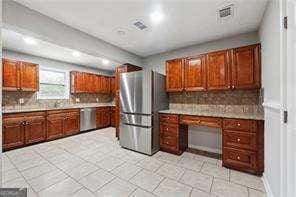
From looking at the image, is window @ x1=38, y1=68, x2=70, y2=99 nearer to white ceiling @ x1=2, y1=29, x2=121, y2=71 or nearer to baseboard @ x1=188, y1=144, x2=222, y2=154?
white ceiling @ x1=2, y1=29, x2=121, y2=71

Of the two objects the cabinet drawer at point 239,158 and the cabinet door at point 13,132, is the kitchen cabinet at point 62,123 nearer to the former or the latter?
the cabinet door at point 13,132

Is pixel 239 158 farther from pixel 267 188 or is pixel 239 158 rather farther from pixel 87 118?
pixel 87 118

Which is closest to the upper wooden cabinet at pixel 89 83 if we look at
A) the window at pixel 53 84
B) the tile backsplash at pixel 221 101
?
the window at pixel 53 84

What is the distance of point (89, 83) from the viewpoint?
226 inches

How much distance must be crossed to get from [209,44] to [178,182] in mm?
2895

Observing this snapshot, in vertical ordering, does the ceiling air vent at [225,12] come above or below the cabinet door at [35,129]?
above

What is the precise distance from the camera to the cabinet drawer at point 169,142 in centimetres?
316

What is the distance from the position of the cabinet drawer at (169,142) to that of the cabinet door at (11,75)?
393 cm

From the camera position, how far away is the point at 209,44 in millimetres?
3379

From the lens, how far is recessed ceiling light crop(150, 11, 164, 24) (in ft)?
7.49

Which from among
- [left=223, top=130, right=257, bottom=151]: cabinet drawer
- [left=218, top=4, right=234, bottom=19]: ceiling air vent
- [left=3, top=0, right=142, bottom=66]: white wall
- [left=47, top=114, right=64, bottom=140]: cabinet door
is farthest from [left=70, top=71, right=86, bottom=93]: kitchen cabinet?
[left=223, top=130, right=257, bottom=151]: cabinet drawer

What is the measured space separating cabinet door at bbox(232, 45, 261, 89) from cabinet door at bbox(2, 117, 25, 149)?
15.7ft

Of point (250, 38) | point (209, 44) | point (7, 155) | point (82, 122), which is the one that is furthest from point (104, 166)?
point (250, 38)

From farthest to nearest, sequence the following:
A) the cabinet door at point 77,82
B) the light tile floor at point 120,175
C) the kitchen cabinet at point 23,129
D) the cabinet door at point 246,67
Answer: the cabinet door at point 77,82 < the kitchen cabinet at point 23,129 < the cabinet door at point 246,67 < the light tile floor at point 120,175
